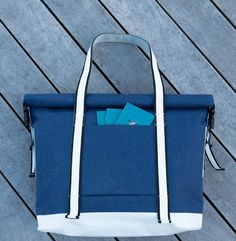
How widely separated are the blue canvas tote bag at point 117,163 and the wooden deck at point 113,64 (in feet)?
0.40

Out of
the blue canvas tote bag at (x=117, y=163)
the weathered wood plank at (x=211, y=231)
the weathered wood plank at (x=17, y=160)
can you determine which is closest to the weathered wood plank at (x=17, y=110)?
the weathered wood plank at (x=17, y=160)

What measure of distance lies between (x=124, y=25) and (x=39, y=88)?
0.24 m

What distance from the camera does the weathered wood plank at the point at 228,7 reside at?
105 centimetres

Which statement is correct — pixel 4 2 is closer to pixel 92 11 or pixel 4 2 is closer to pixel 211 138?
pixel 92 11

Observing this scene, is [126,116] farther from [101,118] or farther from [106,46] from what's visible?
[106,46]

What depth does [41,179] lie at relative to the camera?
907 millimetres

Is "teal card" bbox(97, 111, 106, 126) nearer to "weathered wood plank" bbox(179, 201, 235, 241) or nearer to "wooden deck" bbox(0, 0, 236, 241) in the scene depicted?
"wooden deck" bbox(0, 0, 236, 241)

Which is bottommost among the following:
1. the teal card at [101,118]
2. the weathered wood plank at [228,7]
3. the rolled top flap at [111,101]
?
the teal card at [101,118]

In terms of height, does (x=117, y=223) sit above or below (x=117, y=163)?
below

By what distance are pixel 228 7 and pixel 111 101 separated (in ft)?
1.25

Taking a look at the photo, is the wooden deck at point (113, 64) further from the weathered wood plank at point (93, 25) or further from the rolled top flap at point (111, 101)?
the rolled top flap at point (111, 101)

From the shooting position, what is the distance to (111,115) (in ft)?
2.95

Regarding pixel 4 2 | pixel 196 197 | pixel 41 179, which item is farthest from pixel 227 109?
pixel 4 2

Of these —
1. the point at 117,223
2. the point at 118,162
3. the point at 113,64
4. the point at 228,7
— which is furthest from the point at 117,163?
the point at 228,7
